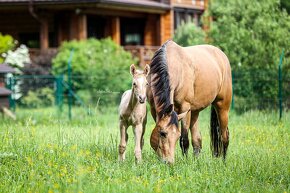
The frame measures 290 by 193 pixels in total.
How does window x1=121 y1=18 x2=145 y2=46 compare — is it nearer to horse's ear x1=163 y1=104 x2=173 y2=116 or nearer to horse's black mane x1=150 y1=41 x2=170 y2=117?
horse's black mane x1=150 y1=41 x2=170 y2=117

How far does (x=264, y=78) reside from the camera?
22891 mm

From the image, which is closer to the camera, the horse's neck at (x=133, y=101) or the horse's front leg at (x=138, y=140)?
the horse's front leg at (x=138, y=140)

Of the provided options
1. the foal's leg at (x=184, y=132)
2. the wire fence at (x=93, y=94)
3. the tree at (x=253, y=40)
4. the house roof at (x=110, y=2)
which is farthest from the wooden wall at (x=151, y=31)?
the foal's leg at (x=184, y=132)

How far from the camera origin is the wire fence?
22625mm

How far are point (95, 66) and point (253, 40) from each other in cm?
630

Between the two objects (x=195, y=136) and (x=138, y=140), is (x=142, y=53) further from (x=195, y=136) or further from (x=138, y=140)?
(x=138, y=140)

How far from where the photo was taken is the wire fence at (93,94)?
22625 mm

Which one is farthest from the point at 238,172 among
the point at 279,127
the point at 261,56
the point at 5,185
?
the point at 261,56

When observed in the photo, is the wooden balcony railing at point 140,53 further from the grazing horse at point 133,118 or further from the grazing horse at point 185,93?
the grazing horse at point 133,118

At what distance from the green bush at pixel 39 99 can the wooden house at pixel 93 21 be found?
5.72m

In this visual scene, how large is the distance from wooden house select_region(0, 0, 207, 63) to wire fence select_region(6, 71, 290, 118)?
5259mm

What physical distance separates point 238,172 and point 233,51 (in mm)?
15640

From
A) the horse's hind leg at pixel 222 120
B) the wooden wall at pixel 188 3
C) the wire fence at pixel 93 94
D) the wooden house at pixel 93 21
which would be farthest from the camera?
the wooden wall at pixel 188 3

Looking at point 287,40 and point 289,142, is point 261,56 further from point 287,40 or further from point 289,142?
point 289,142
